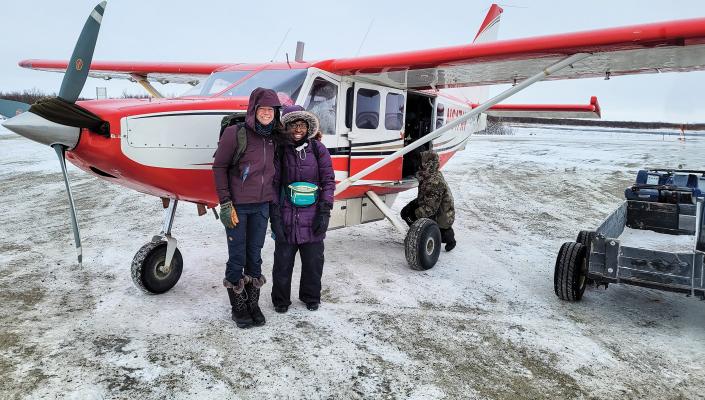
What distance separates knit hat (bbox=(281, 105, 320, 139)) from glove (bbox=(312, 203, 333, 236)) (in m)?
0.61

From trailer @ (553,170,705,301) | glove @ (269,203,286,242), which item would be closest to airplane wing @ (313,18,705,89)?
trailer @ (553,170,705,301)

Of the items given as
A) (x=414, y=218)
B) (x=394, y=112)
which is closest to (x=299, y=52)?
(x=394, y=112)

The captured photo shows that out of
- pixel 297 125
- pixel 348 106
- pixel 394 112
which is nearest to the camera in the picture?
pixel 297 125

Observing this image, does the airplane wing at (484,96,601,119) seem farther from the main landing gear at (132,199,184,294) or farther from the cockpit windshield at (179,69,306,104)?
the main landing gear at (132,199,184,294)

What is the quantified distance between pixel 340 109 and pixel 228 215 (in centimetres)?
235

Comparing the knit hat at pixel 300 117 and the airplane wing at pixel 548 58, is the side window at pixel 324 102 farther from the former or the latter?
the knit hat at pixel 300 117

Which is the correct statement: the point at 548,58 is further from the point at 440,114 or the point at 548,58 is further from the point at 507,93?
the point at 440,114

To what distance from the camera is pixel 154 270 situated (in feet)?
14.0

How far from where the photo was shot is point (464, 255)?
237 inches

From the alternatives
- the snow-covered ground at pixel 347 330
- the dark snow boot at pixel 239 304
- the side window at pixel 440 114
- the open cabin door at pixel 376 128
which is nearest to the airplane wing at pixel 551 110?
the side window at pixel 440 114

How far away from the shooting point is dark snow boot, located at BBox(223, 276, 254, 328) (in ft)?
12.2

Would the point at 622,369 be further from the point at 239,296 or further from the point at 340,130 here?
the point at 340,130

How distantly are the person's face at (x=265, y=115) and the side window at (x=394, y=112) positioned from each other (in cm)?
274

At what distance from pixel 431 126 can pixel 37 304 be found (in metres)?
5.45
